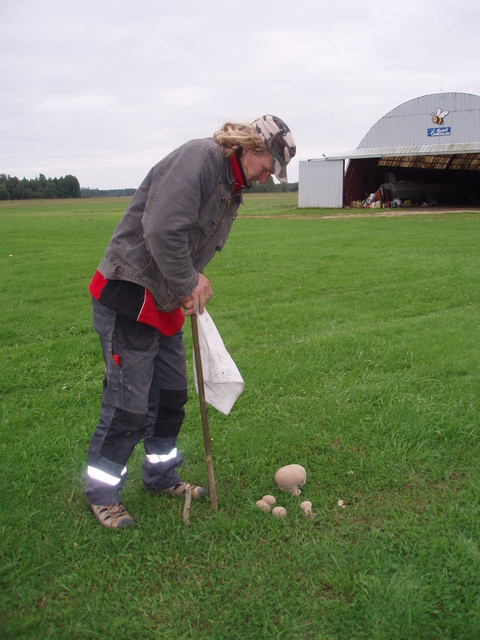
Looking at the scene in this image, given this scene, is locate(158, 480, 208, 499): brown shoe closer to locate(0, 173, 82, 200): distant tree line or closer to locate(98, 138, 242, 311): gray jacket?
locate(98, 138, 242, 311): gray jacket

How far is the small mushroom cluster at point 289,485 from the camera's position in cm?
307

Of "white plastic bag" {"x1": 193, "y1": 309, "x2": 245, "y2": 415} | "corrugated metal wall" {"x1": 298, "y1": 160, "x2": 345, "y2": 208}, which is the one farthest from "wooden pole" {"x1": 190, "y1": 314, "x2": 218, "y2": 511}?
"corrugated metal wall" {"x1": 298, "y1": 160, "x2": 345, "y2": 208}

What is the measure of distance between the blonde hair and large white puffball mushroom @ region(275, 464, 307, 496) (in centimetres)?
182

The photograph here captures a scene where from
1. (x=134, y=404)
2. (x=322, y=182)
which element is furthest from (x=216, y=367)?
(x=322, y=182)

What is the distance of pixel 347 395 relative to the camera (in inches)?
175

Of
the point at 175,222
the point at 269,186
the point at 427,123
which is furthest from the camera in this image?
the point at 269,186

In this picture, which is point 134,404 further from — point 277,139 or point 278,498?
point 277,139

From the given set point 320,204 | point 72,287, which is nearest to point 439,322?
point 72,287

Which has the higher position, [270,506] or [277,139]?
[277,139]

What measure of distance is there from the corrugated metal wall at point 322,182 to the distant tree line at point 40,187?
213 feet

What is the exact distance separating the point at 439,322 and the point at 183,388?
4192mm

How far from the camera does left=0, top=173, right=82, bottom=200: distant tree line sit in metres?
84.9

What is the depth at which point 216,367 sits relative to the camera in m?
3.20

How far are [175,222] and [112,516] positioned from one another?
5.33ft
